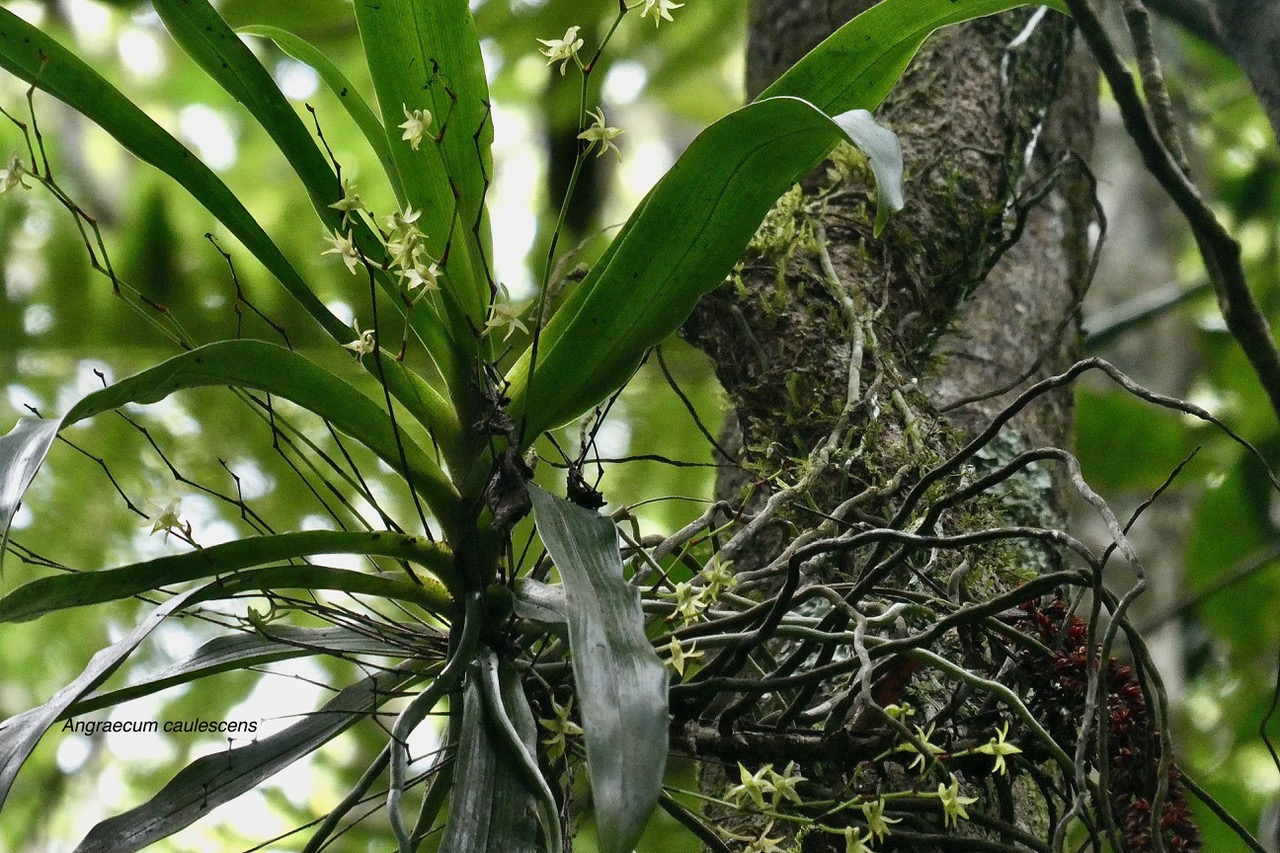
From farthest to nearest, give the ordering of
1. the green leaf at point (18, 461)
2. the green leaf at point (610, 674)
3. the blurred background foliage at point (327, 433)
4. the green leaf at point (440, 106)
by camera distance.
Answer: the blurred background foliage at point (327, 433) → the green leaf at point (440, 106) → the green leaf at point (18, 461) → the green leaf at point (610, 674)

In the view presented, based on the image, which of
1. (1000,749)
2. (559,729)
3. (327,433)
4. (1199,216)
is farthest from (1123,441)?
(559,729)

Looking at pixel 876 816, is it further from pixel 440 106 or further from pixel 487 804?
pixel 440 106

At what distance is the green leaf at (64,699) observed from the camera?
0.70m

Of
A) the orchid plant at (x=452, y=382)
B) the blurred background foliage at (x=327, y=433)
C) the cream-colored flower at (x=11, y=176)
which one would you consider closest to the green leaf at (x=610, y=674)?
the orchid plant at (x=452, y=382)

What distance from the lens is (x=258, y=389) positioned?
2.61ft

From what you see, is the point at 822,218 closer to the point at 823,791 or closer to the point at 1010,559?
the point at 1010,559

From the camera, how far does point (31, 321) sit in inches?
101

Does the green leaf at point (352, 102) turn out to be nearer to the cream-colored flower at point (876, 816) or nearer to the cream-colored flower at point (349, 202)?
the cream-colored flower at point (349, 202)

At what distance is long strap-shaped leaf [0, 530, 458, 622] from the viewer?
0.77m

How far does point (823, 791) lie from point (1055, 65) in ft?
3.61

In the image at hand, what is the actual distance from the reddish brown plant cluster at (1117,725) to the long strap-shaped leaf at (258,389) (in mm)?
460

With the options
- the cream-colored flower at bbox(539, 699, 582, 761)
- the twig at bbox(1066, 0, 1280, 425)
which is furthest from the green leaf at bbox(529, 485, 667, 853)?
the twig at bbox(1066, 0, 1280, 425)

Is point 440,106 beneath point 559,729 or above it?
above

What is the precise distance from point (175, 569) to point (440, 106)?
42 centimetres
